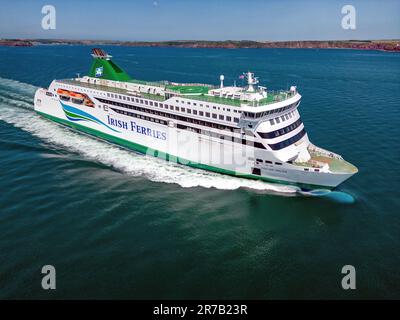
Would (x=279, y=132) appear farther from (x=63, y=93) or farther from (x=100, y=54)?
(x=63, y=93)

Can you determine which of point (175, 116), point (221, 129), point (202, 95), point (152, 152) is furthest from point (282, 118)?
point (152, 152)

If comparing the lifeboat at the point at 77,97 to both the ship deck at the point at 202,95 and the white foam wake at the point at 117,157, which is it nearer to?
the ship deck at the point at 202,95

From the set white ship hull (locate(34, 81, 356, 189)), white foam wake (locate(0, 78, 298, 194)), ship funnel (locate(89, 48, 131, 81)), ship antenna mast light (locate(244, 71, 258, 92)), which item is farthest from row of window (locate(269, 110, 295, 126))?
ship funnel (locate(89, 48, 131, 81))

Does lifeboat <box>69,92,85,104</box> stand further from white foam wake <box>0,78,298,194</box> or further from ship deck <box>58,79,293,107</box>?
white foam wake <box>0,78,298,194</box>

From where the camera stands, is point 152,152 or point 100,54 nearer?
point 152,152

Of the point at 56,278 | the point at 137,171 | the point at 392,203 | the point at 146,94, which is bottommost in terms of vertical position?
the point at 56,278

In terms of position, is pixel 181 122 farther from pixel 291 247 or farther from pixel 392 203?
pixel 392 203
